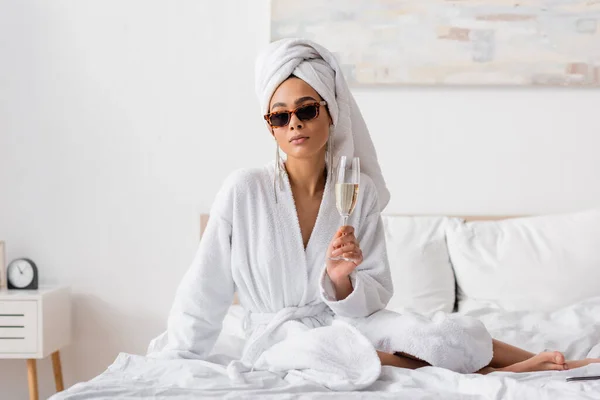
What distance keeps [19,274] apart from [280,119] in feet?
5.69

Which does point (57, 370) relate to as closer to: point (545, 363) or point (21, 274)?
point (21, 274)

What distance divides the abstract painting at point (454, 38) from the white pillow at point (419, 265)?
2.17ft

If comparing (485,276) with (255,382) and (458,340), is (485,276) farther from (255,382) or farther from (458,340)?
(255,382)

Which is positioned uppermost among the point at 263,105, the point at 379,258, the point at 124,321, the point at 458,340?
the point at 263,105

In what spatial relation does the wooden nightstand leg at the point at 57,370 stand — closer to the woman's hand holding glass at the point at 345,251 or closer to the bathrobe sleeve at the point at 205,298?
the bathrobe sleeve at the point at 205,298

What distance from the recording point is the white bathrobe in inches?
71.5

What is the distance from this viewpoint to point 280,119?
6.68 feet

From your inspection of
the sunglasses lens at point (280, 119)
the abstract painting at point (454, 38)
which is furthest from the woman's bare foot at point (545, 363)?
the abstract painting at point (454, 38)

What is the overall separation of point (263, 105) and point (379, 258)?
51 centimetres

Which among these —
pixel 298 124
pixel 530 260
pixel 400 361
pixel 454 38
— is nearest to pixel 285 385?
pixel 400 361

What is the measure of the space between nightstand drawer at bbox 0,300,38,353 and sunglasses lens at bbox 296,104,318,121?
61.6 inches

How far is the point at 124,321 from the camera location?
3.42 m

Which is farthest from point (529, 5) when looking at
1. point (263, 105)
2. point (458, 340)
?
point (458, 340)

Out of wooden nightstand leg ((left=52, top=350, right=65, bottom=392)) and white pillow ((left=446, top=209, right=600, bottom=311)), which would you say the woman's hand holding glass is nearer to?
white pillow ((left=446, top=209, right=600, bottom=311))
